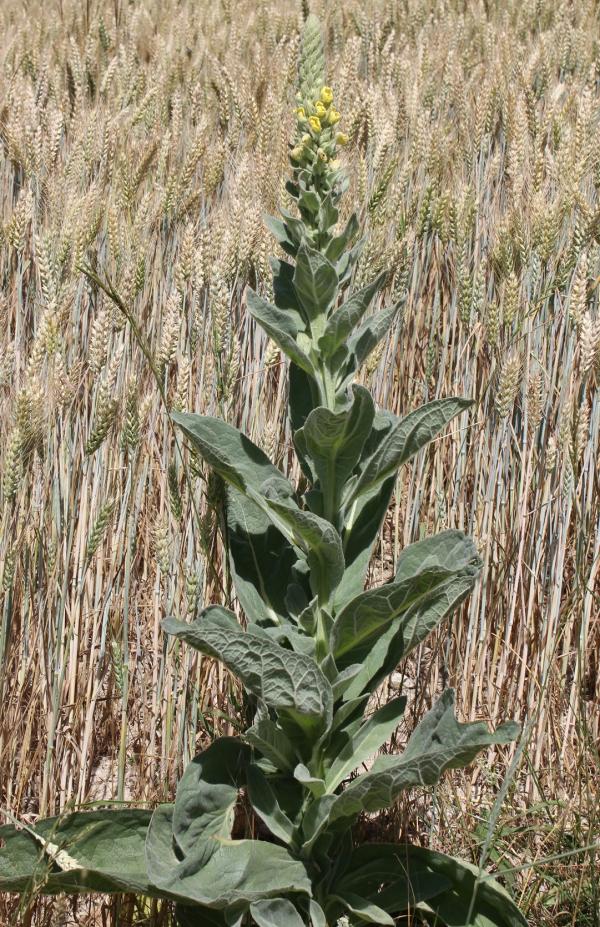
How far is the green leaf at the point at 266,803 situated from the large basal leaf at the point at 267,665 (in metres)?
0.16

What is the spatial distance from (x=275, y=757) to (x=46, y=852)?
39 cm

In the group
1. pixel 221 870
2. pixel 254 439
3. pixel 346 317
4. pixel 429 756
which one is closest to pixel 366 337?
pixel 346 317

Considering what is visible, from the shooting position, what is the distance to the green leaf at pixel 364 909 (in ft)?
4.51

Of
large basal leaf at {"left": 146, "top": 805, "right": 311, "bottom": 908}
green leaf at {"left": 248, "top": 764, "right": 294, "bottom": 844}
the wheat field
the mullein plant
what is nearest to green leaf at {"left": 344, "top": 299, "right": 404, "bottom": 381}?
the mullein plant

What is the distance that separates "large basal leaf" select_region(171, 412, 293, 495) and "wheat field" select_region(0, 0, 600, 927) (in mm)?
105

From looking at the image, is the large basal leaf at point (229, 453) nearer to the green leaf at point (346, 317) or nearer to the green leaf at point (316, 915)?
the green leaf at point (346, 317)

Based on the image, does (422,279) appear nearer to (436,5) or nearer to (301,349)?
(301,349)

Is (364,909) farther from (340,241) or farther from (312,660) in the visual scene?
(340,241)

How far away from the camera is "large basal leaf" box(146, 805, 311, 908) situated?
133 cm

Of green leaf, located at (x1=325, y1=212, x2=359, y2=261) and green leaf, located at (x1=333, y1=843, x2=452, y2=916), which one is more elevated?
green leaf, located at (x1=325, y1=212, x2=359, y2=261)

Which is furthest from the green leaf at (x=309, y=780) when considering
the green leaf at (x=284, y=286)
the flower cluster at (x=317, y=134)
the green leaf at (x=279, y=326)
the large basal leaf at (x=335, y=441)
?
the flower cluster at (x=317, y=134)

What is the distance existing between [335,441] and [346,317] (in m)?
0.17

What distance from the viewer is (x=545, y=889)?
182 cm

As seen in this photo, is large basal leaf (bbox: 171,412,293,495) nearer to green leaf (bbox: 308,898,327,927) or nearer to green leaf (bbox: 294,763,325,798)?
green leaf (bbox: 294,763,325,798)
